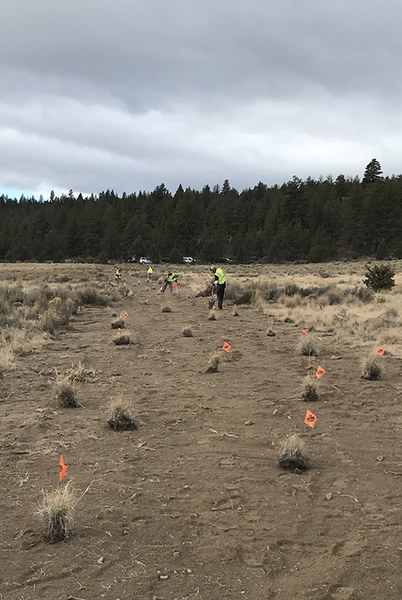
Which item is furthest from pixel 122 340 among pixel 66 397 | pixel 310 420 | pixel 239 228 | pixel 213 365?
pixel 239 228

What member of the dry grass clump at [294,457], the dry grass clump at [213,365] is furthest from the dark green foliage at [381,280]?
the dry grass clump at [294,457]

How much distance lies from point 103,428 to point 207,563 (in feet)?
11.0

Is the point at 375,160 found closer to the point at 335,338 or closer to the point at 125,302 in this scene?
the point at 125,302

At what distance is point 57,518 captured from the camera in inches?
169

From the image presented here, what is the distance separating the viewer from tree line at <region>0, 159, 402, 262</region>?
250 ft

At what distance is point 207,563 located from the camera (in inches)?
156

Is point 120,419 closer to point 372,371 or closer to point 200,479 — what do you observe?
point 200,479

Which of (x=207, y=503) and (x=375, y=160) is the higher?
(x=375, y=160)

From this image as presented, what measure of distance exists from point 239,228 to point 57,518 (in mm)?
92569

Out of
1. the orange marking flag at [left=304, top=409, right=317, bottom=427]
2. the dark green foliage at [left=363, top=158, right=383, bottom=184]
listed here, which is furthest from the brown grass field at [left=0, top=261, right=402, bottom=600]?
the dark green foliage at [left=363, top=158, right=383, bottom=184]

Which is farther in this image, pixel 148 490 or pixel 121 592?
pixel 148 490

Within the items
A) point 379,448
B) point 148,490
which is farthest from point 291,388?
point 148,490

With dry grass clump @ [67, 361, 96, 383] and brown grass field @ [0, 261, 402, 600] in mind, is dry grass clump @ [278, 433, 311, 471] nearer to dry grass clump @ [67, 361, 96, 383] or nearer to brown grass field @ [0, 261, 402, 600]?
brown grass field @ [0, 261, 402, 600]

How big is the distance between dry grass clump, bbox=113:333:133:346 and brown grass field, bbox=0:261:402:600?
1.12 metres
